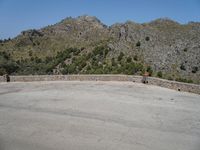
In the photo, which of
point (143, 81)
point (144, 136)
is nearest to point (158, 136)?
point (144, 136)

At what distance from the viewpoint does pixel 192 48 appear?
48.3 meters

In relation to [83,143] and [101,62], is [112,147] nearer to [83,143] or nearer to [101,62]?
[83,143]

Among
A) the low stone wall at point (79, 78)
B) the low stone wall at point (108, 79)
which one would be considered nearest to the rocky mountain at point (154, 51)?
the low stone wall at point (79, 78)

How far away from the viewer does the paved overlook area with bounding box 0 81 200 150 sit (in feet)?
40.0

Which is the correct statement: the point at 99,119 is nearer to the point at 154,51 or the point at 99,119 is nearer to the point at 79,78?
the point at 79,78

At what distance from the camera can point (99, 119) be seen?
51.2 ft

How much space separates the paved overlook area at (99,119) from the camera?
480 inches

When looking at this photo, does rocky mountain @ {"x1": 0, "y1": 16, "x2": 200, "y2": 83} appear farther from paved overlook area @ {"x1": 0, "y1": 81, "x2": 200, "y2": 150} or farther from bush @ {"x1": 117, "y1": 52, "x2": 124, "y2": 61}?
paved overlook area @ {"x1": 0, "y1": 81, "x2": 200, "y2": 150}

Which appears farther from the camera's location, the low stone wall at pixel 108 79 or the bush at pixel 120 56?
the bush at pixel 120 56

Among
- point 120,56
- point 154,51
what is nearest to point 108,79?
point 120,56

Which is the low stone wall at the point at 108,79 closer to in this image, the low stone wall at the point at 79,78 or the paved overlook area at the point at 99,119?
the low stone wall at the point at 79,78

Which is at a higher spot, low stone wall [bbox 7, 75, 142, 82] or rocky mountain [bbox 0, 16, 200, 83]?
rocky mountain [bbox 0, 16, 200, 83]

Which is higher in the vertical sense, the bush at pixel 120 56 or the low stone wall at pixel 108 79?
the bush at pixel 120 56

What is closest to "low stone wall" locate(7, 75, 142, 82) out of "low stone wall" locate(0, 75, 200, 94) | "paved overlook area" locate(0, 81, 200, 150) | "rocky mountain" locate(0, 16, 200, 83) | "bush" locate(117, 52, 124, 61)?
"low stone wall" locate(0, 75, 200, 94)
